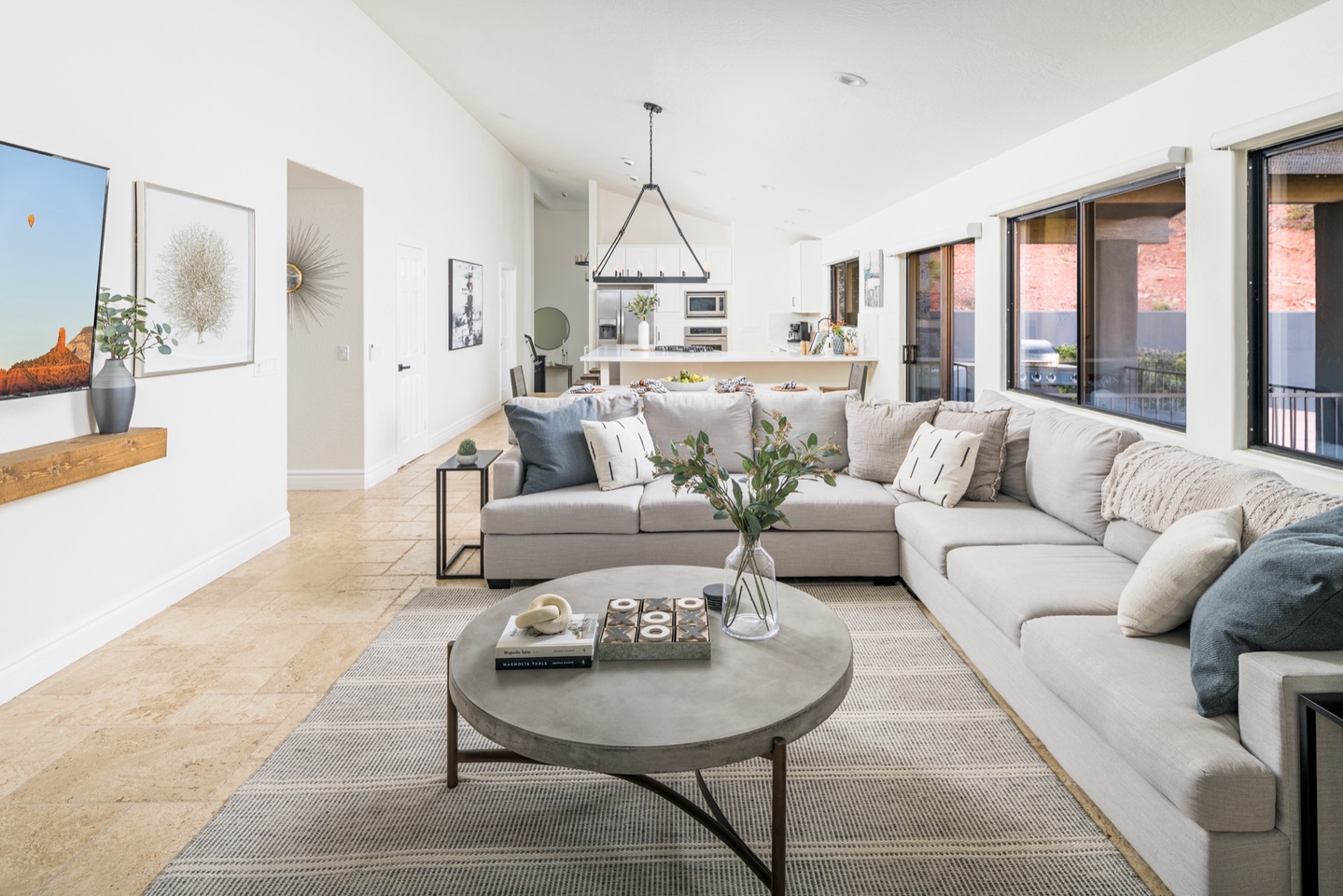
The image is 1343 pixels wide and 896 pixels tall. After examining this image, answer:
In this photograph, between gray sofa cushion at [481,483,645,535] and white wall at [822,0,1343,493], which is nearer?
white wall at [822,0,1343,493]

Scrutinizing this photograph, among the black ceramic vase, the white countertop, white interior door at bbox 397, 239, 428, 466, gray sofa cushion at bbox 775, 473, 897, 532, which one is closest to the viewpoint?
the black ceramic vase

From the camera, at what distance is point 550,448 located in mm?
4160

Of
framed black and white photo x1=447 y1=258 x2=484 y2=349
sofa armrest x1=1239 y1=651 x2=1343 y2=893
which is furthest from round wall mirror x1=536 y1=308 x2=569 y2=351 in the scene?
sofa armrest x1=1239 y1=651 x2=1343 y2=893

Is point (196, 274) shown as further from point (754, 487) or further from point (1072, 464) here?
point (1072, 464)

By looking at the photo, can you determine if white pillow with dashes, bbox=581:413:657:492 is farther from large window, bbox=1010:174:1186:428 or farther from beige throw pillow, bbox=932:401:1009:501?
large window, bbox=1010:174:1186:428

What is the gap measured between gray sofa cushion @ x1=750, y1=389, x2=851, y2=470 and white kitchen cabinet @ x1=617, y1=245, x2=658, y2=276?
7.69 m

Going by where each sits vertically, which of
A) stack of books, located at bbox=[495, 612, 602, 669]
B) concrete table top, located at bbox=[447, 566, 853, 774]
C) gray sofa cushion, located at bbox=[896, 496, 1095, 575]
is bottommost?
concrete table top, located at bbox=[447, 566, 853, 774]

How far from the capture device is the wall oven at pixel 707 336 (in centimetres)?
1186

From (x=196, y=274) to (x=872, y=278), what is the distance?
5.97m

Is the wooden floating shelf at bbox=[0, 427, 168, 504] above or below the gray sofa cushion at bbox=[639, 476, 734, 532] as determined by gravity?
above

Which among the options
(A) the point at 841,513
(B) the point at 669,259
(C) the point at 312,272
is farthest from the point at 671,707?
(B) the point at 669,259

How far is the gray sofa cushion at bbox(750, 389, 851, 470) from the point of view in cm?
457

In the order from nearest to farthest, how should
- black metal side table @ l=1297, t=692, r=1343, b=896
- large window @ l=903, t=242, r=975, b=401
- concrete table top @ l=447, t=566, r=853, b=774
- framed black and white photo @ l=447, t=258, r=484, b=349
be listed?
black metal side table @ l=1297, t=692, r=1343, b=896 < concrete table top @ l=447, t=566, r=853, b=774 < large window @ l=903, t=242, r=975, b=401 < framed black and white photo @ l=447, t=258, r=484, b=349

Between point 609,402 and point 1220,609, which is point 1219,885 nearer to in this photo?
point 1220,609
